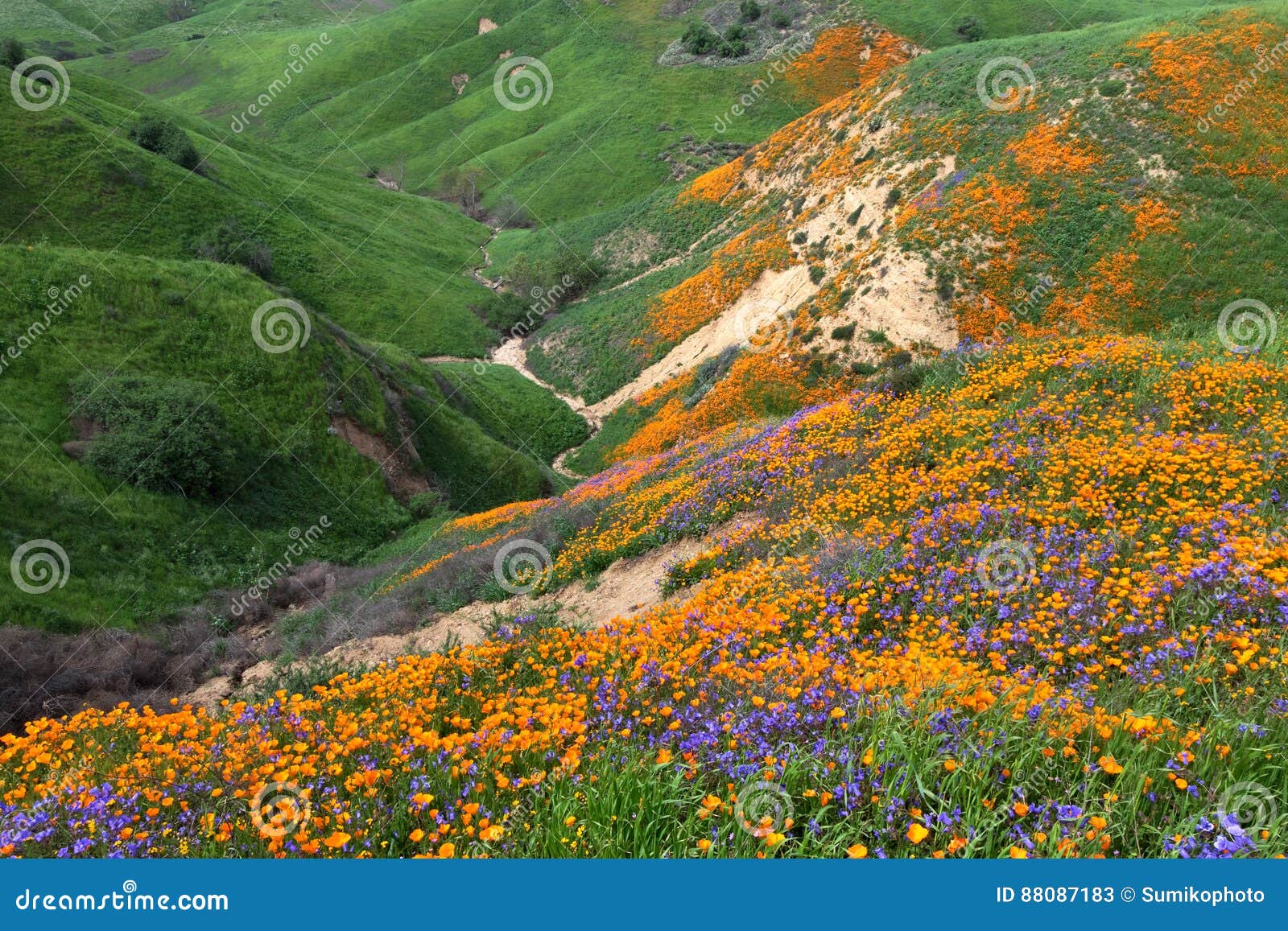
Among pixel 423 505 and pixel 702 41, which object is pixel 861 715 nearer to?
pixel 423 505

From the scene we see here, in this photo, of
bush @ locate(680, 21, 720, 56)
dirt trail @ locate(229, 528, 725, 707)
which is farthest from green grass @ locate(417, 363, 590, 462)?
bush @ locate(680, 21, 720, 56)

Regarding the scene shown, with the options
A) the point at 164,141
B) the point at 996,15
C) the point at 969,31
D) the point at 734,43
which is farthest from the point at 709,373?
the point at 996,15

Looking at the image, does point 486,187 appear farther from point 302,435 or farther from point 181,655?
point 181,655

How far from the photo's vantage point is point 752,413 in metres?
28.9

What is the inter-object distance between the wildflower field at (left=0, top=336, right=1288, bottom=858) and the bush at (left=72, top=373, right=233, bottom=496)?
18.6m

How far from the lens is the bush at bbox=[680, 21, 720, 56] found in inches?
3777

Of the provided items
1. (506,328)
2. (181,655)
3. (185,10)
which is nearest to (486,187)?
(506,328)

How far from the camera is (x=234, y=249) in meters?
44.4

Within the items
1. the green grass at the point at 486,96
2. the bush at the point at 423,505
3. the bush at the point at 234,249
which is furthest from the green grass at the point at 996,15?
the bush at the point at 423,505

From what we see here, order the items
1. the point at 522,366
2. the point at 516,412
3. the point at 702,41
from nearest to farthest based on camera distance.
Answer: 1. the point at 516,412
2. the point at 522,366
3. the point at 702,41

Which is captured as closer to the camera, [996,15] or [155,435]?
[155,435]

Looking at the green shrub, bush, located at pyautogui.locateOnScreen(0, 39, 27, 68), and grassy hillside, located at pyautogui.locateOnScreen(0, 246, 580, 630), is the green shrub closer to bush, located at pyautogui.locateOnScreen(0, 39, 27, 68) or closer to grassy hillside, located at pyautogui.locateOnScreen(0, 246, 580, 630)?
grassy hillside, located at pyautogui.locateOnScreen(0, 246, 580, 630)

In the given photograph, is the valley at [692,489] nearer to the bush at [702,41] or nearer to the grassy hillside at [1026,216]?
the grassy hillside at [1026,216]

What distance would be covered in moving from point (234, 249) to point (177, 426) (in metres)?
27.3
